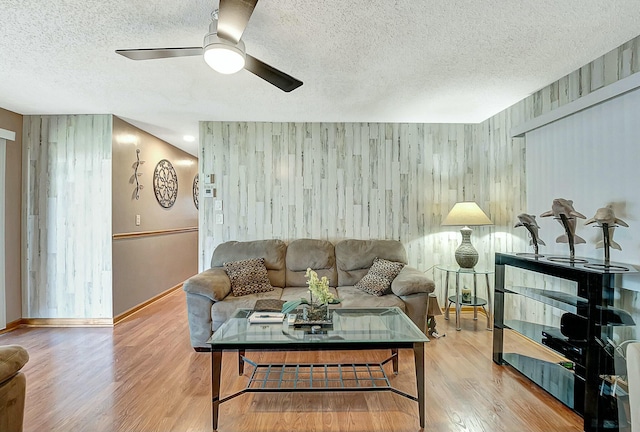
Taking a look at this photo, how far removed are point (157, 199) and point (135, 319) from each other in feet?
5.68

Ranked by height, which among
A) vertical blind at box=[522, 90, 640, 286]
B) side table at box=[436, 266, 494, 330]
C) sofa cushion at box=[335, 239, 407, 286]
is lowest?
side table at box=[436, 266, 494, 330]

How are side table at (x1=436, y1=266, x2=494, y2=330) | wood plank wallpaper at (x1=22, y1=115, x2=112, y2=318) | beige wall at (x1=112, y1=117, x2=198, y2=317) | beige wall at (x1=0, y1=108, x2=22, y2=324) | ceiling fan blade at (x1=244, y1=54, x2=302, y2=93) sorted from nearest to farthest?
ceiling fan blade at (x1=244, y1=54, x2=302, y2=93) → side table at (x1=436, y1=266, x2=494, y2=330) → beige wall at (x1=0, y1=108, x2=22, y2=324) → wood plank wallpaper at (x1=22, y1=115, x2=112, y2=318) → beige wall at (x1=112, y1=117, x2=198, y2=317)

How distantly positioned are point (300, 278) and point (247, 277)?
2.03ft

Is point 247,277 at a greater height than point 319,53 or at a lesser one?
lesser

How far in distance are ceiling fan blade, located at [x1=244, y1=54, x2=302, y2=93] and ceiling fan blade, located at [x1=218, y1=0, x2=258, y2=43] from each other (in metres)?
0.27

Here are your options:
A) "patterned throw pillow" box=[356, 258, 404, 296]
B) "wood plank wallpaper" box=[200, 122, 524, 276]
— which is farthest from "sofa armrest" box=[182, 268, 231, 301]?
"patterned throw pillow" box=[356, 258, 404, 296]

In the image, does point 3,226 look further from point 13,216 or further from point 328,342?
point 328,342

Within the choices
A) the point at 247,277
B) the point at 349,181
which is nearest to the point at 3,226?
the point at 247,277

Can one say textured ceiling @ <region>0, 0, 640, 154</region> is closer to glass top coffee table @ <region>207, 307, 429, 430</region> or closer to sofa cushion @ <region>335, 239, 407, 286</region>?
sofa cushion @ <region>335, 239, 407, 286</region>

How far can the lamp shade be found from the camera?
11.4ft

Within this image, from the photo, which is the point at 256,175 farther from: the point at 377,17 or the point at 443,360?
the point at 443,360

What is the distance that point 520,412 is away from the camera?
2021mm

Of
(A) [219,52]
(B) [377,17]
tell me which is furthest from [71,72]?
(B) [377,17]

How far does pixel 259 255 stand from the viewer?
3625 mm
